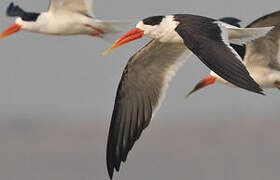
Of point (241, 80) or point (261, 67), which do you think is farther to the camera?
point (261, 67)

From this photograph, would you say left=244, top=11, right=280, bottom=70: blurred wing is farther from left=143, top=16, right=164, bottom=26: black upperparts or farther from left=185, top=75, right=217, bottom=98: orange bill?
left=143, top=16, right=164, bottom=26: black upperparts

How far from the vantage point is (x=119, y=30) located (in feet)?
38.4

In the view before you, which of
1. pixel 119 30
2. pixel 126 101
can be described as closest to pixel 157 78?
pixel 126 101

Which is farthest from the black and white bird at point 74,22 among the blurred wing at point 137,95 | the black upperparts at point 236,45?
the blurred wing at point 137,95

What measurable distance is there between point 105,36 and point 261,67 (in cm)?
297

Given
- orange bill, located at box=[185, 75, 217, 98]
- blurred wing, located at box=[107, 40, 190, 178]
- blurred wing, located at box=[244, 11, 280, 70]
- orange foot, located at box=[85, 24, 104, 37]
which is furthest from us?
orange foot, located at box=[85, 24, 104, 37]

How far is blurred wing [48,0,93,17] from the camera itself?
38.0 feet

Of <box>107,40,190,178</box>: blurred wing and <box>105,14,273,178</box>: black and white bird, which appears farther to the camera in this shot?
<box>107,40,190,178</box>: blurred wing

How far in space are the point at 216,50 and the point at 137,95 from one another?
2.21m

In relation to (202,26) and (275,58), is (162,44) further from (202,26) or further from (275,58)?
(275,58)

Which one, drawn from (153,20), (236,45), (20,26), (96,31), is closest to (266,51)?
(236,45)

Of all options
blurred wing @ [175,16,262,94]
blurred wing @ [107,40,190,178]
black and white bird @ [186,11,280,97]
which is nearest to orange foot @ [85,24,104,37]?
black and white bird @ [186,11,280,97]

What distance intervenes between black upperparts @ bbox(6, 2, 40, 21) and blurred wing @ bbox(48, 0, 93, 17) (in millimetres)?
563

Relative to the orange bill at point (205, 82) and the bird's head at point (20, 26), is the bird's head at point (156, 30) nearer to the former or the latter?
the orange bill at point (205, 82)
